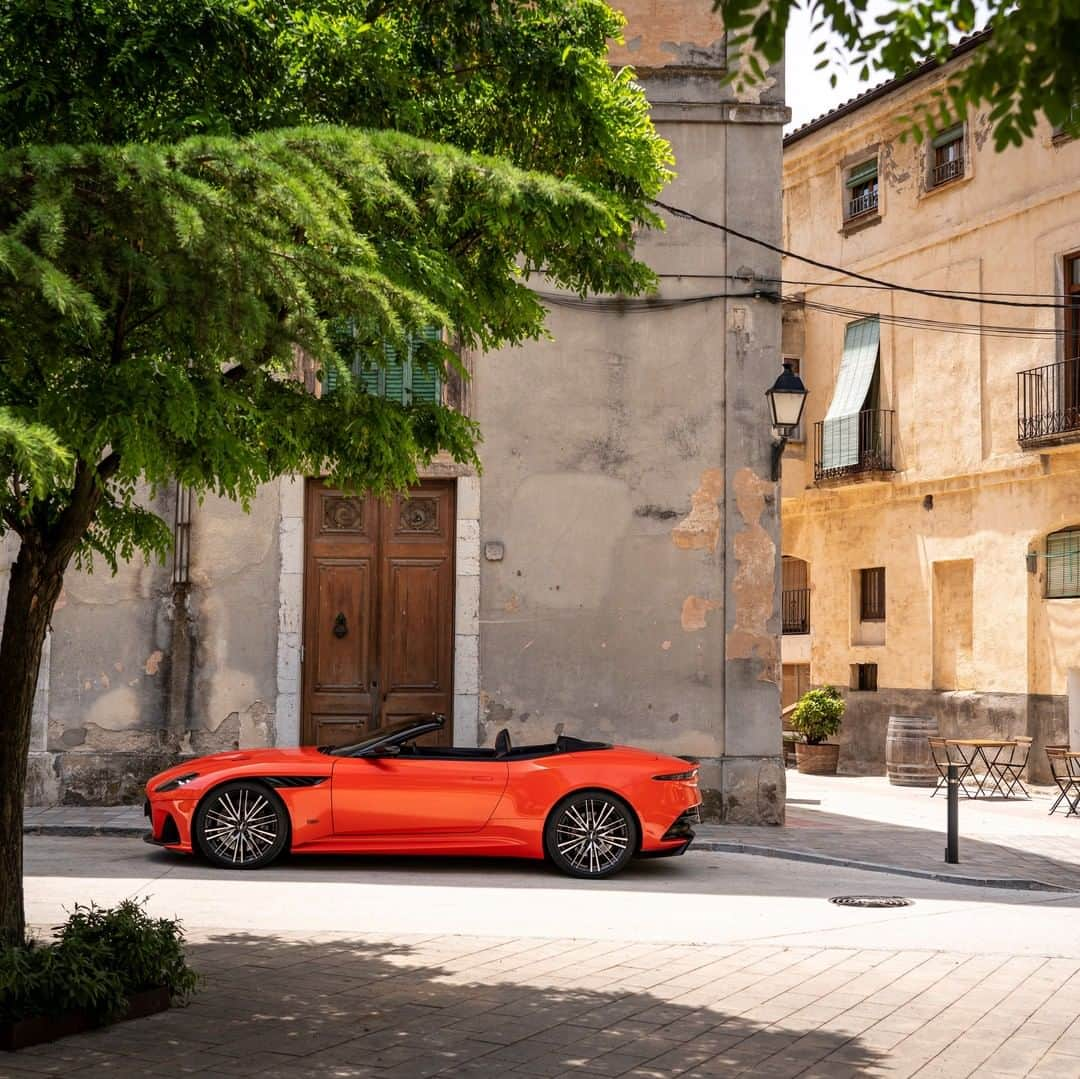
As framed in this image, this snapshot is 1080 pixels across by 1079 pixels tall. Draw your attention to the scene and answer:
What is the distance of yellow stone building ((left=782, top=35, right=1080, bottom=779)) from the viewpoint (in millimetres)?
23547

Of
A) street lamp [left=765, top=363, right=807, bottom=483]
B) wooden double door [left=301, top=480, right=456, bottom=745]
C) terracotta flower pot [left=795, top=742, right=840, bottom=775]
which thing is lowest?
terracotta flower pot [left=795, top=742, right=840, bottom=775]

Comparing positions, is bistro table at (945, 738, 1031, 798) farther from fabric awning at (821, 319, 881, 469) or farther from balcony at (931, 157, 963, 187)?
balcony at (931, 157, 963, 187)

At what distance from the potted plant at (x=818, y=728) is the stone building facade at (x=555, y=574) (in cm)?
1148

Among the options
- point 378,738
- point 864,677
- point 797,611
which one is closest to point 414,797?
point 378,738

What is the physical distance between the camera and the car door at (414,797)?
1153cm

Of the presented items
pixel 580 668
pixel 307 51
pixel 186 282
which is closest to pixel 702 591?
pixel 580 668

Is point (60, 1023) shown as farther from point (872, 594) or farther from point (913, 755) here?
point (872, 594)

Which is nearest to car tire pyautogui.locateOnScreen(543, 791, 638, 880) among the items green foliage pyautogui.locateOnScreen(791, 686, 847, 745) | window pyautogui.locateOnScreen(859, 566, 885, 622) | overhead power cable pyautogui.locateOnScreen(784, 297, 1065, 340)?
overhead power cable pyautogui.locateOnScreen(784, 297, 1065, 340)

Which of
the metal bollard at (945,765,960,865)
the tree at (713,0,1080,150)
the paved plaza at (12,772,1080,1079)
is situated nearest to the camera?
the tree at (713,0,1080,150)

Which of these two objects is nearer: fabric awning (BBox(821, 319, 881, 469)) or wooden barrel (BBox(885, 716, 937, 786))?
wooden barrel (BBox(885, 716, 937, 786))

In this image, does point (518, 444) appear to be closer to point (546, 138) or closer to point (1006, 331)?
point (546, 138)

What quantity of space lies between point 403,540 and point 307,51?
31.5 feet

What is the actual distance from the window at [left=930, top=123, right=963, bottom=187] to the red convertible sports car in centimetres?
1790

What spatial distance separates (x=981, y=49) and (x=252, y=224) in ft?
8.25
